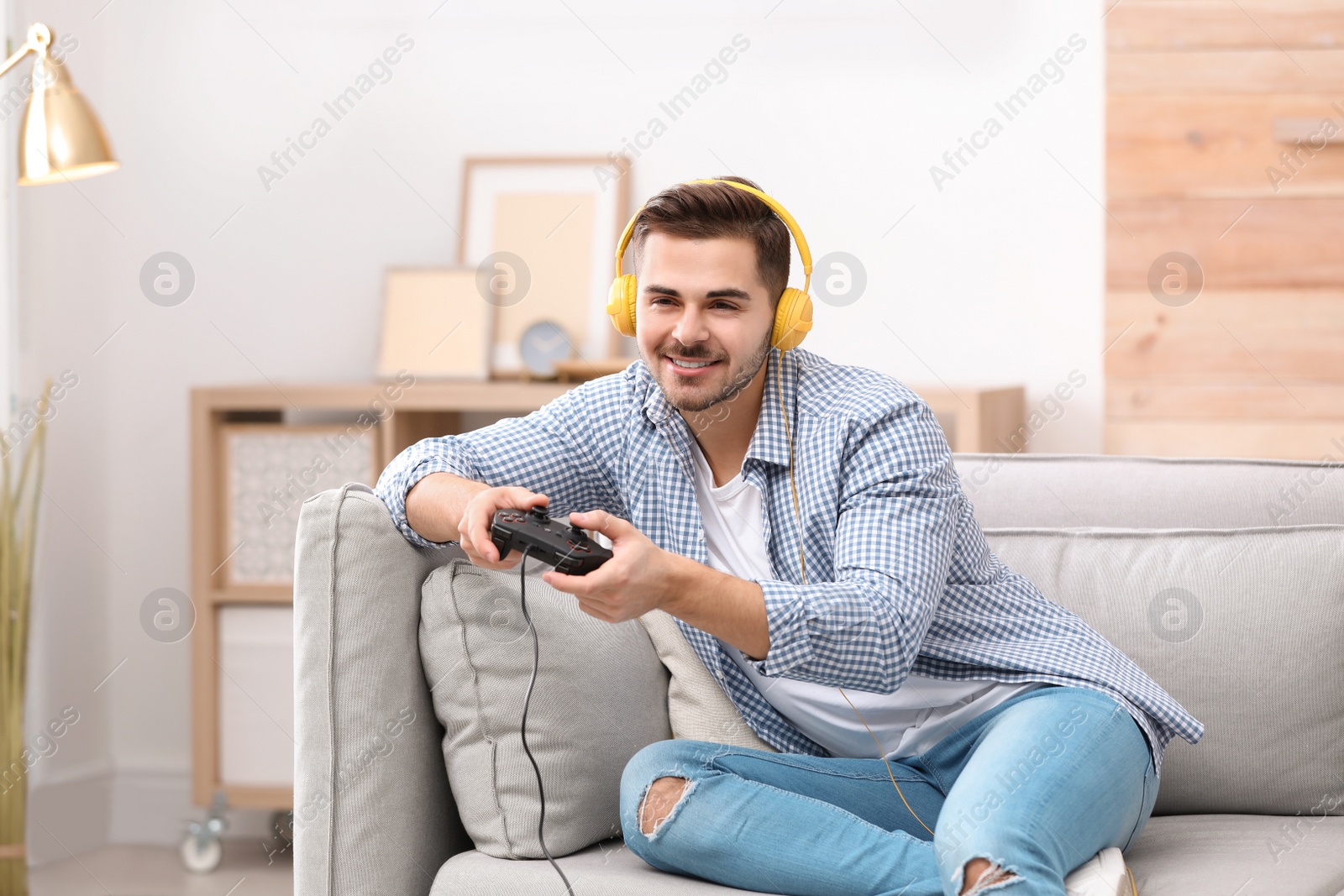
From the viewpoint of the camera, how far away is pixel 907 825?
4.14 ft

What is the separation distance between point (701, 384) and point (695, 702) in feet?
1.22

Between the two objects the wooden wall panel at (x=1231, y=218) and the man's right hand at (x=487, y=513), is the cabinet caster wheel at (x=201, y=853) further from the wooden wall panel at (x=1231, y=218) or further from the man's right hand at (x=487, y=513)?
the wooden wall panel at (x=1231, y=218)

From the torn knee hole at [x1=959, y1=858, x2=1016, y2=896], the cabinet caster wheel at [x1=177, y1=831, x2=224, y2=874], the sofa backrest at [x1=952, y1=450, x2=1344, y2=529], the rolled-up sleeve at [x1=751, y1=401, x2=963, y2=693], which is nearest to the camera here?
the torn knee hole at [x1=959, y1=858, x2=1016, y2=896]

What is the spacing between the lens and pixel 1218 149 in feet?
7.43

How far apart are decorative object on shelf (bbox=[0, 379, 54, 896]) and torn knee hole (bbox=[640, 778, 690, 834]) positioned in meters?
1.56

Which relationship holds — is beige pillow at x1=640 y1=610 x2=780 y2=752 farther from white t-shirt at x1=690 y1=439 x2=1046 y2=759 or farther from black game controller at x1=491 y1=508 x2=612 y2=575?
black game controller at x1=491 y1=508 x2=612 y2=575

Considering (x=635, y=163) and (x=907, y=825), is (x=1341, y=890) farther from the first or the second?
(x=635, y=163)

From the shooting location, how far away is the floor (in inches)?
93.3

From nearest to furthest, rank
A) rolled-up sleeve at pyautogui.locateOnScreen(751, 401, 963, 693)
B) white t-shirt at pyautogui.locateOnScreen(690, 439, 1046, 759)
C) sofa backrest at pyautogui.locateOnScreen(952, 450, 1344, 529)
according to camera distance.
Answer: rolled-up sleeve at pyautogui.locateOnScreen(751, 401, 963, 693)
white t-shirt at pyautogui.locateOnScreen(690, 439, 1046, 759)
sofa backrest at pyautogui.locateOnScreen(952, 450, 1344, 529)

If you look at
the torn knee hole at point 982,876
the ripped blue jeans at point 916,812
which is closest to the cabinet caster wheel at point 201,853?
the ripped blue jeans at point 916,812

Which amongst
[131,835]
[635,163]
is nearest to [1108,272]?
[635,163]

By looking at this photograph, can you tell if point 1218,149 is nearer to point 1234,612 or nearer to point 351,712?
point 1234,612

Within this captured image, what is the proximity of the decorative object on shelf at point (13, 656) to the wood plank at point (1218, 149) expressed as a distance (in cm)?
218

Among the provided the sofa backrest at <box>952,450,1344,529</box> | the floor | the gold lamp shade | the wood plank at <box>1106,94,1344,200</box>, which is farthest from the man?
the floor
